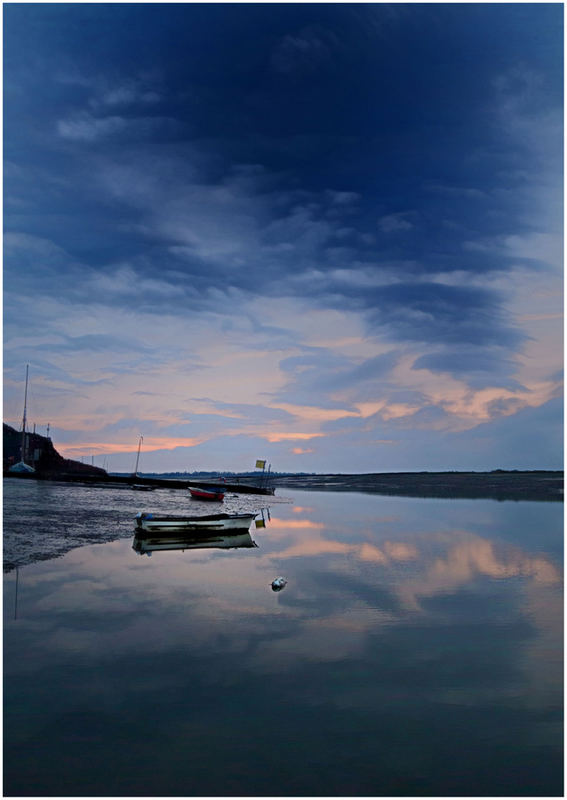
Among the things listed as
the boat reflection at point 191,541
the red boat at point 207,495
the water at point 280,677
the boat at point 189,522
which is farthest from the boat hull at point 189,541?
the red boat at point 207,495

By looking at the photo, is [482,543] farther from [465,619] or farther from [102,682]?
[102,682]

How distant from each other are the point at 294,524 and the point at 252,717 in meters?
36.5

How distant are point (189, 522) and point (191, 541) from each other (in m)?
1.51

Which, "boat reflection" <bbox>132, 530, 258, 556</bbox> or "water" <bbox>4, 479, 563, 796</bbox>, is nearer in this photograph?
"water" <bbox>4, 479, 563, 796</bbox>

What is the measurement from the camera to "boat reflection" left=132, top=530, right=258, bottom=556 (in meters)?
31.9

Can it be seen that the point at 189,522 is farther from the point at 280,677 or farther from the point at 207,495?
the point at 207,495

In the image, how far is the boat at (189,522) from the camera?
33.0 meters

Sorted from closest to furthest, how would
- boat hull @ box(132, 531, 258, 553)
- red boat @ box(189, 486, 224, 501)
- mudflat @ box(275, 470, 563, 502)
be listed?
1. boat hull @ box(132, 531, 258, 553)
2. red boat @ box(189, 486, 224, 501)
3. mudflat @ box(275, 470, 563, 502)

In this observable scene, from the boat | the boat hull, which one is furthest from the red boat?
the boat hull

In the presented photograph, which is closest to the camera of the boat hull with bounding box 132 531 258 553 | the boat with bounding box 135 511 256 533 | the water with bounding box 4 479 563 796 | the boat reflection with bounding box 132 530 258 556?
the water with bounding box 4 479 563 796

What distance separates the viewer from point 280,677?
12.7 metres

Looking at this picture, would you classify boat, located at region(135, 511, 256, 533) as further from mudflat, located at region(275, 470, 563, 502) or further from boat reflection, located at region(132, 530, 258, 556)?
mudflat, located at region(275, 470, 563, 502)

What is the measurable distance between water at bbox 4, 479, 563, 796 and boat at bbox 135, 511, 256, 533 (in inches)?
225

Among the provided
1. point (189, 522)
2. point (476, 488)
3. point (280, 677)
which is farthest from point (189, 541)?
point (476, 488)
